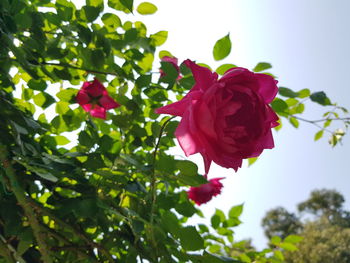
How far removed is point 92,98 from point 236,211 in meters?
0.48

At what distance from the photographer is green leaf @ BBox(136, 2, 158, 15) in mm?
726

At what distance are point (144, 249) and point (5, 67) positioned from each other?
0.42 meters

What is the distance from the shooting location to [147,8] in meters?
0.73

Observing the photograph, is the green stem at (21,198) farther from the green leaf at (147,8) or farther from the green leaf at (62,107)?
the green leaf at (147,8)

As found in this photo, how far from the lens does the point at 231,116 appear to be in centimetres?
38

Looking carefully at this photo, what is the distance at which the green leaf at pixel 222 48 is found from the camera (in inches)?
24.3

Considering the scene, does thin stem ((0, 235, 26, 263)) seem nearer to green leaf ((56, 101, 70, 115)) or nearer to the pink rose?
green leaf ((56, 101, 70, 115))

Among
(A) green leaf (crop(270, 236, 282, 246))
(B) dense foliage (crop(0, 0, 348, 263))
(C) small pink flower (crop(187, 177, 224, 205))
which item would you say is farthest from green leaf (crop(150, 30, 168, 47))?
(A) green leaf (crop(270, 236, 282, 246))

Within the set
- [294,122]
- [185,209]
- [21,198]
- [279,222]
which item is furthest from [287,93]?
[279,222]

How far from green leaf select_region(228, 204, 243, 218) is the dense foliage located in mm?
286

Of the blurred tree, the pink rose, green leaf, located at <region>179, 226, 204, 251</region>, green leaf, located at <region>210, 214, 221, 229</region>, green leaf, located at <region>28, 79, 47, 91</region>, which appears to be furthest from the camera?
the blurred tree

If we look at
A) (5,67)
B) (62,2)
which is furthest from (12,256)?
(62,2)

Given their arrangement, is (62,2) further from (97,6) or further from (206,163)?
(206,163)

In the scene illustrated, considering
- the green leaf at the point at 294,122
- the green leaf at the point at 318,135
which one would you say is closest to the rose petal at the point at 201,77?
the green leaf at the point at 294,122
